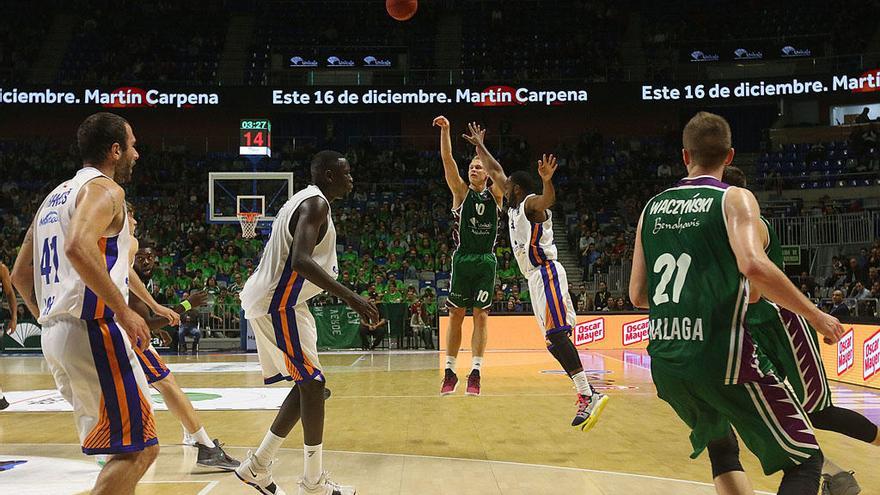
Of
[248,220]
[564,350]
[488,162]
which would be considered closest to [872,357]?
[564,350]

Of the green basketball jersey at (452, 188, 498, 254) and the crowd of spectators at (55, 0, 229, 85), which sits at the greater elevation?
the crowd of spectators at (55, 0, 229, 85)

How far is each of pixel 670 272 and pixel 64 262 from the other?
7.66ft

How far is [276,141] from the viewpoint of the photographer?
82.6ft

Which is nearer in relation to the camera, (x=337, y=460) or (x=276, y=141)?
(x=337, y=460)

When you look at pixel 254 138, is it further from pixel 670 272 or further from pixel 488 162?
pixel 670 272

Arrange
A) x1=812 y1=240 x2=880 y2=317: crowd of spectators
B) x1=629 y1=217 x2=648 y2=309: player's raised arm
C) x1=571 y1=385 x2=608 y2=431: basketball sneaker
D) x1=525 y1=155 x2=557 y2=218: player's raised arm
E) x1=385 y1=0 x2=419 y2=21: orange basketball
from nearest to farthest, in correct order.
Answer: x1=629 y1=217 x2=648 y2=309: player's raised arm
x1=571 y1=385 x2=608 y2=431: basketball sneaker
x1=525 y1=155 x2=557 y2=218: player's raised arm
x1=385 y1=0 x2=419 y2=21: orange basketball
x1=812 y1=240 x2=880 y2=317: crowd of spectators

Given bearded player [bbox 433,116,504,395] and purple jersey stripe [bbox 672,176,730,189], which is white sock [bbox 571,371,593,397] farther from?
purple jersey stripe [bbox 672,176,730,189]

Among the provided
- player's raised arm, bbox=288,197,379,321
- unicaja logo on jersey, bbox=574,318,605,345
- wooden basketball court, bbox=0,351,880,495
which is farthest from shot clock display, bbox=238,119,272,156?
player's raised arm, bbox=288,197,379,321

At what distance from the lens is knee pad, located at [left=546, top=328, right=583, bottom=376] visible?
636cm

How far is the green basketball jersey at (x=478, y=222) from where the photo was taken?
7.41m

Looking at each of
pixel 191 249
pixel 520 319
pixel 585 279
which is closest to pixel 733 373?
pixel 520 319

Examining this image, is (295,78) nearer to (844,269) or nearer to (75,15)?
(75,15)

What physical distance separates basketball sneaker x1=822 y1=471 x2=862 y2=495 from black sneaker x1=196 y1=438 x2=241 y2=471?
11.1ft

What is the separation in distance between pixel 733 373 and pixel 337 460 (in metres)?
3.20
